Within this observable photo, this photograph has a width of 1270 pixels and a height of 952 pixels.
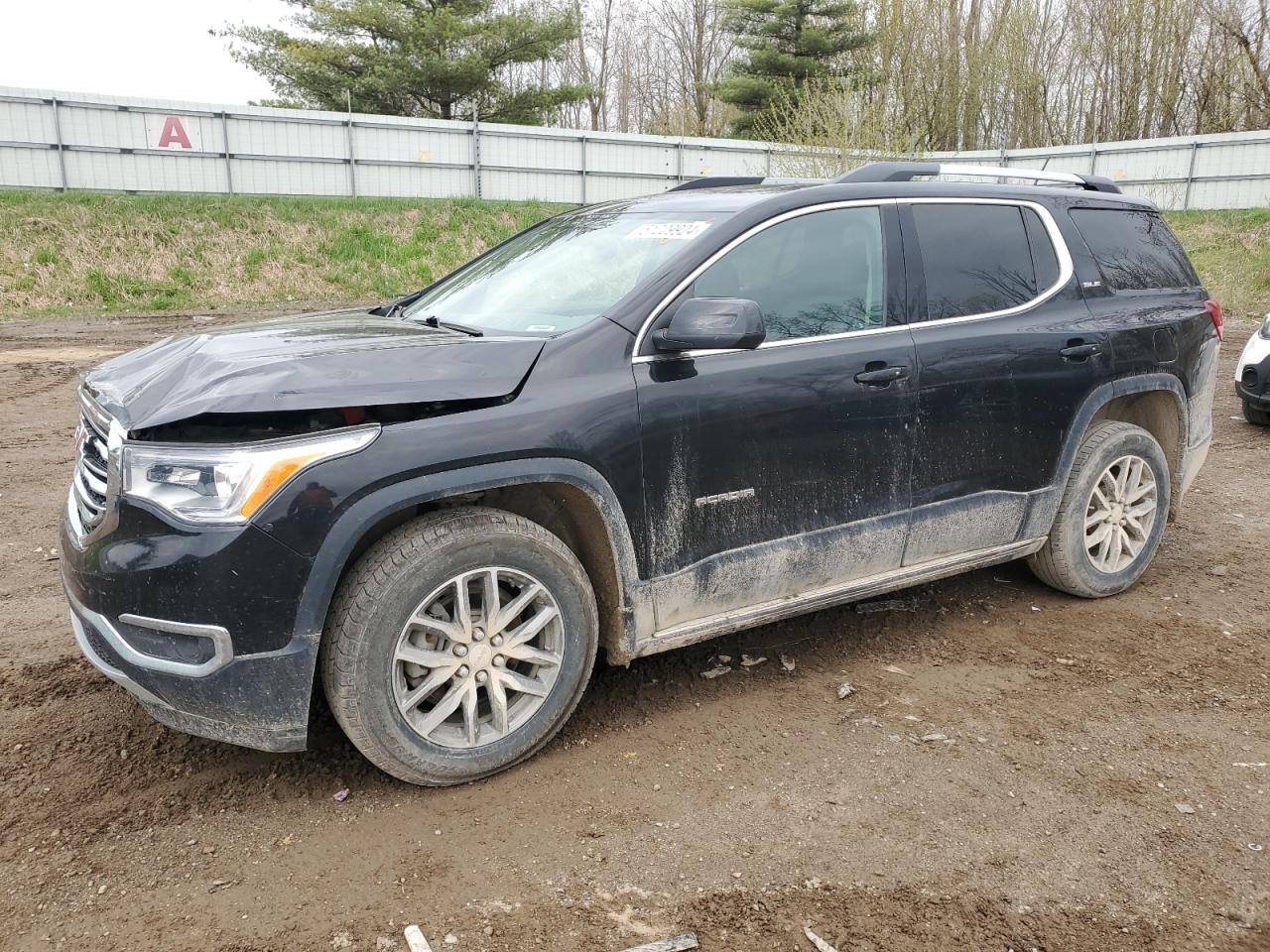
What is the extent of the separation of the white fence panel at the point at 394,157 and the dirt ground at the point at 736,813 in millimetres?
18019

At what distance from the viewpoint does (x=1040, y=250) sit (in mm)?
4258

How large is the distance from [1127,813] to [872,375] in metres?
1.66

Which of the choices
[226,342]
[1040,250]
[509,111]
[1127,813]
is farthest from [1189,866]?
[509,111]

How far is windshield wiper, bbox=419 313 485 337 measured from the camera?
3449 mm

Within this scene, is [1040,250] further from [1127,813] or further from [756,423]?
[1127,813]

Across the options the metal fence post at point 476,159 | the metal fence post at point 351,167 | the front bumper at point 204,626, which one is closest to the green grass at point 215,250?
the metal fence post at point 351,167

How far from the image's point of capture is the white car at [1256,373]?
27.3 ft

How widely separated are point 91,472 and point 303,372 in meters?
0.83

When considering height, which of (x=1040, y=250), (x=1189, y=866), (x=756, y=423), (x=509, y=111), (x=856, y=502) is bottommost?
(x=1189, y=866)

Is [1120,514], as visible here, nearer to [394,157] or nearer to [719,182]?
[719,182]

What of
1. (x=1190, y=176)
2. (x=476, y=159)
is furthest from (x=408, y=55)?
(x=1190, y=176)

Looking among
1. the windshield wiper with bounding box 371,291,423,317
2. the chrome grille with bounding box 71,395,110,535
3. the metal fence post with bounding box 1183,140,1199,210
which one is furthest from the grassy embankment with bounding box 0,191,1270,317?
the chrome grille with bounding box 71,395,110,535

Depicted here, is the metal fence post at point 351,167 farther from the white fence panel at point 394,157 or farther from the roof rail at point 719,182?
the roof rail at point 719,182

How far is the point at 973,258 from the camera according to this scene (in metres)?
4.02
